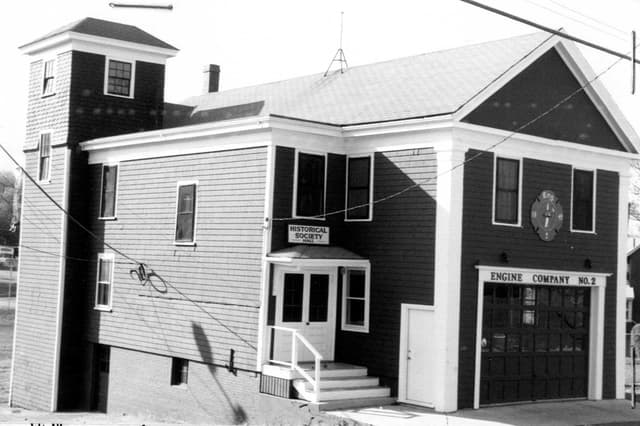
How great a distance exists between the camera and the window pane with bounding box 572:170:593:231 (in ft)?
77.2

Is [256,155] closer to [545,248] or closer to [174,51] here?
[545,248]

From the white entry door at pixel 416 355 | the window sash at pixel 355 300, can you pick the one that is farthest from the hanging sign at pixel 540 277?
the window sash at pixel 355 300

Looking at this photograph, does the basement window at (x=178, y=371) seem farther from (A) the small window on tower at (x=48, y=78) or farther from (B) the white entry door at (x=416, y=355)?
(A) the small window on tower at (x=48, y=78)

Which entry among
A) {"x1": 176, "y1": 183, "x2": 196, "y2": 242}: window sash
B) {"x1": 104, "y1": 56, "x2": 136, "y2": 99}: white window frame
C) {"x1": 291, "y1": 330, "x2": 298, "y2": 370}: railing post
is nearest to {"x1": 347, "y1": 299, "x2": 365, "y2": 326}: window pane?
{"x1": 291, "y1": 330, "x2": 298, "y2": 370}: railing post

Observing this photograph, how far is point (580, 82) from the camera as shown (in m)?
23.6

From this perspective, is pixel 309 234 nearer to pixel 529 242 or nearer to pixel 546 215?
pixel 529 242

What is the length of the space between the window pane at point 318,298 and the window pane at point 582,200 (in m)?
6.57

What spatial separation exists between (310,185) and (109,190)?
741 centimetres

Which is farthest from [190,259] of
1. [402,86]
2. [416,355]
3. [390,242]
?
[402,86]

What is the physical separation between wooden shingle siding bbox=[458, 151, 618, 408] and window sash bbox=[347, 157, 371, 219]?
2581 millimetres

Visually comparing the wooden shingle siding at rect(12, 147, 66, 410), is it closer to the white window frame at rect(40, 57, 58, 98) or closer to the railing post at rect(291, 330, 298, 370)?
the white window frame at rect(40, 57, 58, 98)

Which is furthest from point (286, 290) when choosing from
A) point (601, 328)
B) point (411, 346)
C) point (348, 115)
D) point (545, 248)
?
point (601, 328)

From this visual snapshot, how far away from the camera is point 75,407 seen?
27656 mm

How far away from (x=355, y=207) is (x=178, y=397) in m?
6.74
